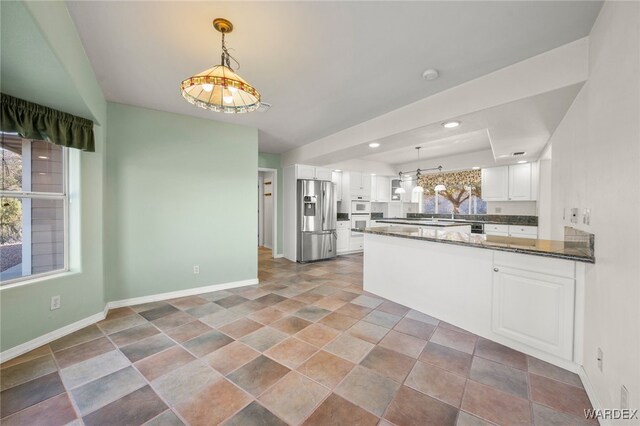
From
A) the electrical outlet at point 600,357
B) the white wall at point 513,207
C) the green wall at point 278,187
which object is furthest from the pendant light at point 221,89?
the white wall at point 513,207

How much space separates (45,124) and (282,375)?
3013mm

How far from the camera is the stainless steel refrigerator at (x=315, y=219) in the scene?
5445mm

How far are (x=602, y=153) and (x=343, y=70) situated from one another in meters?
1.95

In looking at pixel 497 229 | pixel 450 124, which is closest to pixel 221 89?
pixel 450 124

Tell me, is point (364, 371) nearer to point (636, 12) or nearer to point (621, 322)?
point (621, 322)

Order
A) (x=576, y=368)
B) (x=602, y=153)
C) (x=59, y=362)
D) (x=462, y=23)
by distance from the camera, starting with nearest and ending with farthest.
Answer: (x=602, y=153)
(x=462, y=23)
(x=576, y=368)
(x=59, y=362)

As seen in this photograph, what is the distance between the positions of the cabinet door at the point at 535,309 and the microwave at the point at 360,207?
437cm

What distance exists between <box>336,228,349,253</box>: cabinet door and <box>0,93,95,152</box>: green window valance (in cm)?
488

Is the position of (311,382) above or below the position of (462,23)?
below

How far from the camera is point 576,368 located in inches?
73.0

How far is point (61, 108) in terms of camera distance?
227 cm

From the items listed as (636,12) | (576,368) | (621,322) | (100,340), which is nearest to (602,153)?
(636,12)

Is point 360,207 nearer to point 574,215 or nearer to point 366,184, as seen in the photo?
point 366,184

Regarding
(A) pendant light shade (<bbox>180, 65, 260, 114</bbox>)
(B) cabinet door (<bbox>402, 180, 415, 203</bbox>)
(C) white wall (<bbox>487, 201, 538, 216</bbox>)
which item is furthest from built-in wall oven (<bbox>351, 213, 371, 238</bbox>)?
(A) pendant light shade (<bbox>180, 65, 260, 114</bbox>)
